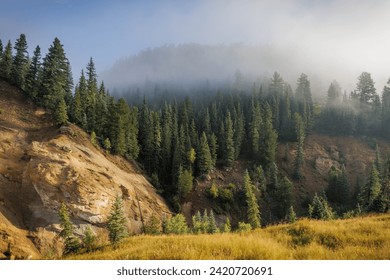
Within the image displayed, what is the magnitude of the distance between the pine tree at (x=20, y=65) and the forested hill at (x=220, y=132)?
0.66 ft

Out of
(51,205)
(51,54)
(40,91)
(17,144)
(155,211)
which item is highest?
(51,54)

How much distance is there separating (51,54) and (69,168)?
37.9 meters

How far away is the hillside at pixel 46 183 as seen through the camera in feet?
131

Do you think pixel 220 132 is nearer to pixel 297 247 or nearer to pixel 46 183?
pixel 46 183

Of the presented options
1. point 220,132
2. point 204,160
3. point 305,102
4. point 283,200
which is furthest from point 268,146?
point 305,102

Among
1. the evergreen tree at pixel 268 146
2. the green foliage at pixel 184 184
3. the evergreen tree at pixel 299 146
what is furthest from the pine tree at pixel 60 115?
the evergreen tree at pixel 299 146

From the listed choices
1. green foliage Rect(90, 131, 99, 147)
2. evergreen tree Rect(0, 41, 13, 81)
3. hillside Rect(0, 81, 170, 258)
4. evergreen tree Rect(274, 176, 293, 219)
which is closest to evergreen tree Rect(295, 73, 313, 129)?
evergreen tree Rect(274, 176, 293, 219)

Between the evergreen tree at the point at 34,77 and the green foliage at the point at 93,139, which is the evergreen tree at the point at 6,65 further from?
the green foliage at the point at 93,139

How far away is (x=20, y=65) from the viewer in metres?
74.1

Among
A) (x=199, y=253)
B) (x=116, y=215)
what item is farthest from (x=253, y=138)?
(x=199, y=253)

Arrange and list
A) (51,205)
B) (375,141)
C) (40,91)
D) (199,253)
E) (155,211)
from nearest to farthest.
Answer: (199,253) → (51,205) → (155,211) → (40,91) → (375,141)

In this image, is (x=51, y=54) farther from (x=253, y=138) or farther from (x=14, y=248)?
(x=253, y=138)

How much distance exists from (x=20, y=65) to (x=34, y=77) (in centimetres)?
404

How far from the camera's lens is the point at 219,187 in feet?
278
